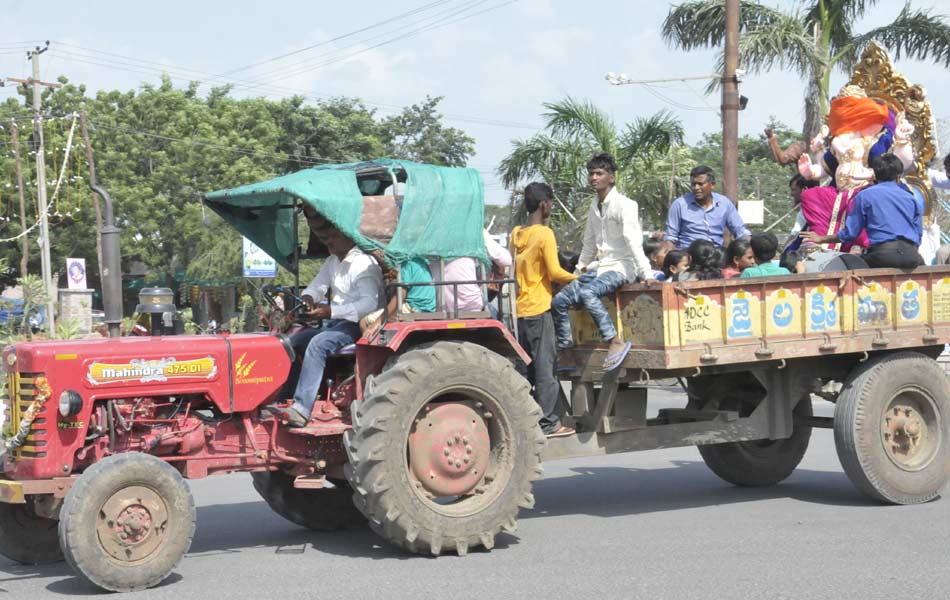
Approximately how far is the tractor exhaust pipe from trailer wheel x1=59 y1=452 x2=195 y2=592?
1489 millimetres

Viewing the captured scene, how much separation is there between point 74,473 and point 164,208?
3628 centimetres

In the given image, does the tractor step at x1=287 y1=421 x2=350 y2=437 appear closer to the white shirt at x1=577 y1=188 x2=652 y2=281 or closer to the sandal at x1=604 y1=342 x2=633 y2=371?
the sandal at x1=604 y1=342 x2=633 y2=371

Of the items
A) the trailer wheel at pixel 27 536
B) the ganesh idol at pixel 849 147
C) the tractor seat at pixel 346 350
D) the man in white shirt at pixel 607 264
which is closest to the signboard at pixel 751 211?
the ganesh idol at pixel 849 147

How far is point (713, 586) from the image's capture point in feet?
20.7

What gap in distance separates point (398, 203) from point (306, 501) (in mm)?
2279

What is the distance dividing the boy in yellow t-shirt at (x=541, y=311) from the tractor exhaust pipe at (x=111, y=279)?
8.98 feet

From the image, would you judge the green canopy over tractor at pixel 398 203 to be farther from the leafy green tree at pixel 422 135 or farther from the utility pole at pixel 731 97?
the leafy green tree at pixel 422 135

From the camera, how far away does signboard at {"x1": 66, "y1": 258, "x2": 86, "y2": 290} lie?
95.7 ft

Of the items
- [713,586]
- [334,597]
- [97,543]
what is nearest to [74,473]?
[97,543]

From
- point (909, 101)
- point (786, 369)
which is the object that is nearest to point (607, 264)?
point (786, 369)

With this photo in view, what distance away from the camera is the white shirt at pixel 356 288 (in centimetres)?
751

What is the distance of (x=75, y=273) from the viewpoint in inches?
1165

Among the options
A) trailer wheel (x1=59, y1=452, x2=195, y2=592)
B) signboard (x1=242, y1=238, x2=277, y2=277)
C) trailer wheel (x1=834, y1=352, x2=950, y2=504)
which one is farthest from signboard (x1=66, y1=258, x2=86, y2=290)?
trailer wheel (x1=834, y1=352, x2=950, y2=504)

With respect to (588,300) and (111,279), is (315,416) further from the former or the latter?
(111,279)
